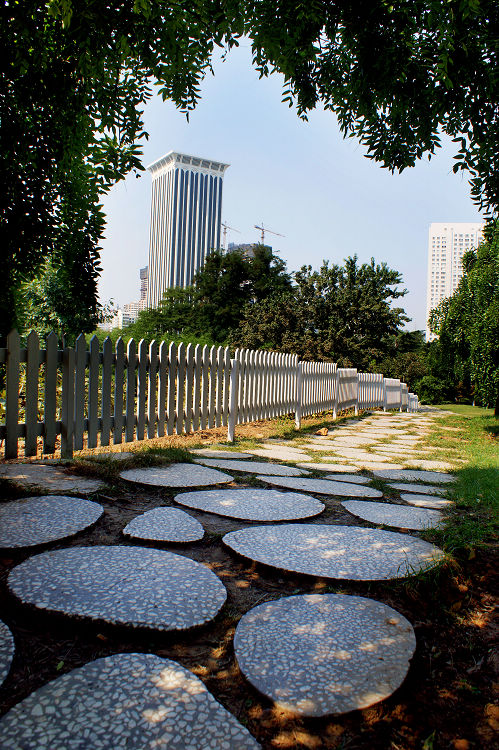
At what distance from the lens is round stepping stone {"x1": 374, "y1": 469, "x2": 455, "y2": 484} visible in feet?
12.9

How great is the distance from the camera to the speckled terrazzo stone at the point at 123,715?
945 millimetres

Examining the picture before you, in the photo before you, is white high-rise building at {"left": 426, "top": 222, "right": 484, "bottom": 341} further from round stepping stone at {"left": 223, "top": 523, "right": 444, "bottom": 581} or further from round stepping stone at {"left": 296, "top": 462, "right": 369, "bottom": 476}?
round stepping stone at {"left": 223, "top": 523, "right": 444, "bottom": 581}

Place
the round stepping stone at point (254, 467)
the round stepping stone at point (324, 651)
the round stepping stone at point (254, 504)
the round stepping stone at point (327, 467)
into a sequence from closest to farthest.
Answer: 1. the round stepping stone at point (324, 651)
2. the round stepping stone at point (254, 504)
3. the round stepping stone at point (254, 467)
4. the round stepping stone at point (327, 467)

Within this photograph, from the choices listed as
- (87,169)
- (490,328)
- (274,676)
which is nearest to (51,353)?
(87,169)

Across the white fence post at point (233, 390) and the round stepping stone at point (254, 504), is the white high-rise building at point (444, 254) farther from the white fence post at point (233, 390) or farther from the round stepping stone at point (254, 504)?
the round stepping stone at point (254, 504)

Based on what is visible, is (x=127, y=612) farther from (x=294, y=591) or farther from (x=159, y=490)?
(x=159, y=490)

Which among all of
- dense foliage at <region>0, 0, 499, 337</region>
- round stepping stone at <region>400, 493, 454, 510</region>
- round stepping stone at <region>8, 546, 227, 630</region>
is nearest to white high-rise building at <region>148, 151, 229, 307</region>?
round stepping stone at <region>400, 493, 454, 510</region>

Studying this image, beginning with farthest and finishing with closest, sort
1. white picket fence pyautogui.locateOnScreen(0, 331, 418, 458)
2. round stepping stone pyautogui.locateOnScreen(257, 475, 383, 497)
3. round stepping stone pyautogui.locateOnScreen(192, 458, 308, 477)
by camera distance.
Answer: round stepping stone pyautogui.locateOnScreen(192, 458, 308, 477) < white picket fence pyautogui.locateOnScreen(0, 331, 418, 458) < round stepping stone pyautogui.locateOnScreen(257, 475, 383, 497)

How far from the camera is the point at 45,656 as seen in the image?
1.23 metres

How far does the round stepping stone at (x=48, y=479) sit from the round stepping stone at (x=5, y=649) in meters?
1.40

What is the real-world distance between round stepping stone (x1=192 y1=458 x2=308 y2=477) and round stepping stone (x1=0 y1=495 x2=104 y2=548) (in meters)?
1.52

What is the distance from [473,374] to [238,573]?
8.93 metres

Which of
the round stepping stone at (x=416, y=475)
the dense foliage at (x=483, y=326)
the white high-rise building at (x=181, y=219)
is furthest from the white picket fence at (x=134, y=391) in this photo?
the white high-rise building at (x=181, y=219)

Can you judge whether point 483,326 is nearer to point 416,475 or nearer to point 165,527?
Answer: point 416,475
